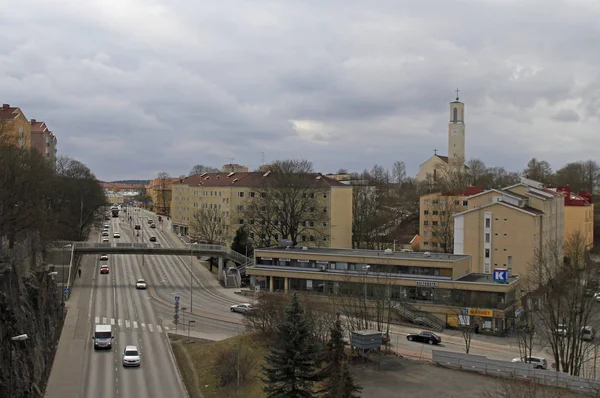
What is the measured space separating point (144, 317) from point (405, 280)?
767 inches

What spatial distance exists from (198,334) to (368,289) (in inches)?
485

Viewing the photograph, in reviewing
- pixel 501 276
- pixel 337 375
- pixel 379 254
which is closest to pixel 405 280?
pixel 379 254

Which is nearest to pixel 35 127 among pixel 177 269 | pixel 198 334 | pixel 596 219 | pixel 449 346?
pixel 177 269

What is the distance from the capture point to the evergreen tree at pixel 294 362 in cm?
2266

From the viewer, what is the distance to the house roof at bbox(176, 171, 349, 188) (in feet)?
240

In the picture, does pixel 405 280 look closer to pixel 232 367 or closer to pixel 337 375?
pixel 232 367

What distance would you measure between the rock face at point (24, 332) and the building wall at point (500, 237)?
3610cm

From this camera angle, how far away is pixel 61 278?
5441cm

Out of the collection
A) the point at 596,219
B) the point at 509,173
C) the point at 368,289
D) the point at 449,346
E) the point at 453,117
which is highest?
the point at 453,117

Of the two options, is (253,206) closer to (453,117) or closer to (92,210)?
(92,210)

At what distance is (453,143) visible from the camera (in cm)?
12619

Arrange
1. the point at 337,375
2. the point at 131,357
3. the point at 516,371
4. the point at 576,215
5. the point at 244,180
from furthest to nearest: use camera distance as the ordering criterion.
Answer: the point at 244,180 < the point at 576,215 < the point at 131,357 < the point at 516,371 < the point at 337,375

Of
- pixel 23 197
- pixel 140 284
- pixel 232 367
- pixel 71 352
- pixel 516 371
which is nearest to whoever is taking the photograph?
pixel 516 371

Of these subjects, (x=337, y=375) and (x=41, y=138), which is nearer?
(x=337, y=375)
